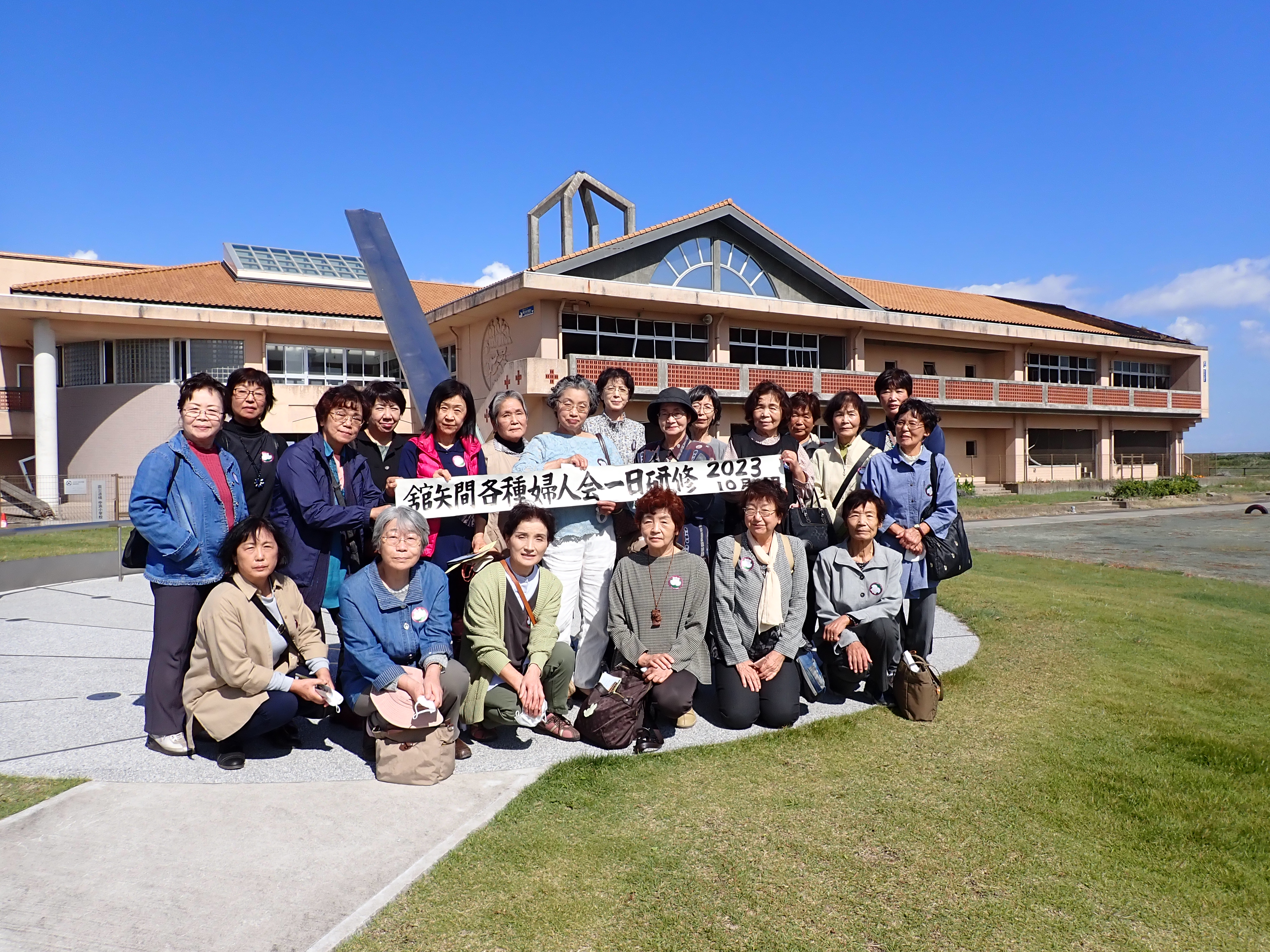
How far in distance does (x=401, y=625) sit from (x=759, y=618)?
6.76 ft

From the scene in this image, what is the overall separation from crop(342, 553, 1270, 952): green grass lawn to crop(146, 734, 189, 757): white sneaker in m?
1.55

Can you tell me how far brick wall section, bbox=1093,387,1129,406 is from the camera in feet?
108

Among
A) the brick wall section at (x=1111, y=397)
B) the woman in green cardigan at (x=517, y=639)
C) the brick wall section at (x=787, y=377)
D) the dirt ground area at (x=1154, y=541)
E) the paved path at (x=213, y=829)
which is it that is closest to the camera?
the paved path at (x=213, y=829)

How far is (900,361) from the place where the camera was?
29891 millimetres

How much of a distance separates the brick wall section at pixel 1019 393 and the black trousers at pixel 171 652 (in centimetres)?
3060

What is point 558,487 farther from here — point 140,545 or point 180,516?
point 140,545

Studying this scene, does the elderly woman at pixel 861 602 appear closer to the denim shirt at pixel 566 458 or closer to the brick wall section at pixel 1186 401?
the denim shirt at pixel 566 458

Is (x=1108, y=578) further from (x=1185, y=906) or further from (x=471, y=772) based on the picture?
(x=471, y=772)

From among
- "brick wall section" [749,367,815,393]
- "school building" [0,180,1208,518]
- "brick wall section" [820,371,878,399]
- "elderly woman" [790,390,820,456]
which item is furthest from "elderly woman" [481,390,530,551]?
"brick wall section" [820,371,878,399]

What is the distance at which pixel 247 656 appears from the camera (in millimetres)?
3973

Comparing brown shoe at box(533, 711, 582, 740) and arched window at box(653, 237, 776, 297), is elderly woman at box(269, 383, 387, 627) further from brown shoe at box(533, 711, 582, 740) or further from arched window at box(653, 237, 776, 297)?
arched window at box(653, 237, 776, 297)

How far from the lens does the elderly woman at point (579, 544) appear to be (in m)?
4.84

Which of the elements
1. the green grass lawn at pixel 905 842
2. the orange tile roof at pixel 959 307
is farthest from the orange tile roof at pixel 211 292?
the green grass lawn at pixel 905 842

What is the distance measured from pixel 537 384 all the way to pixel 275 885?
18.8m
